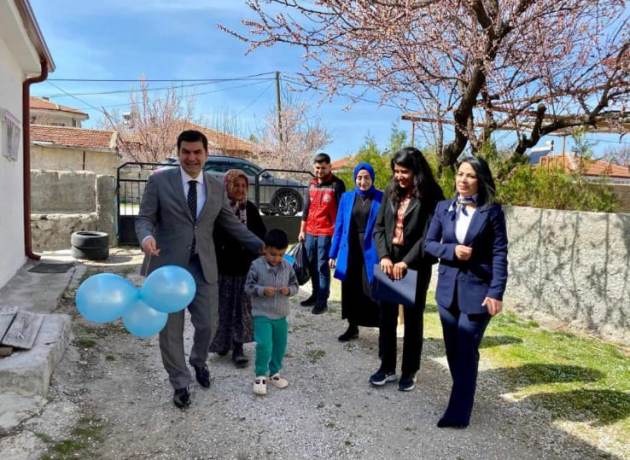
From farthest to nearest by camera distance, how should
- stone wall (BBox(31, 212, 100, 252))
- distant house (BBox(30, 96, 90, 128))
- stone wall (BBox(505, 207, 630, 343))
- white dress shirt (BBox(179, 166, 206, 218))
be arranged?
distant house (BBox(30, 96, 90, 128)) → stone wall (BBox(31, 212, 100, 252)) → stone wall (BBox(505, 207, 630, 343)) → white dress shirt (BBox(179, 166, 206, 218))

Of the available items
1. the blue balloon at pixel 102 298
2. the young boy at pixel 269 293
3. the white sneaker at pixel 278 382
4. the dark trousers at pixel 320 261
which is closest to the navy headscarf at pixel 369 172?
the dark trousers at pixel 320 261

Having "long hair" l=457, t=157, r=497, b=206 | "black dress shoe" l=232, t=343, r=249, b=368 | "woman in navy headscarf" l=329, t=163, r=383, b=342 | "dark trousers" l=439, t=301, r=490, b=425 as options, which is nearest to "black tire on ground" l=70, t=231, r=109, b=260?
"black dress shoe" l=232, t=343, r=249, b=368

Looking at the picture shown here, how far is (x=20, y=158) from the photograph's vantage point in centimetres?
694

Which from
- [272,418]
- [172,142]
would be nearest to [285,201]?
[272,418]

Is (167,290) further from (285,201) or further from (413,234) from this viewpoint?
(285,201)

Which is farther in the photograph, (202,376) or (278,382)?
(278,382)

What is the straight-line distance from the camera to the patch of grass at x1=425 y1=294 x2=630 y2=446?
3.44 metres

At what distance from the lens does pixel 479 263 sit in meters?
2.97

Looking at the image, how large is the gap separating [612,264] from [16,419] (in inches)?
212

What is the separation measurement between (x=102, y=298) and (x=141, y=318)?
0.27m

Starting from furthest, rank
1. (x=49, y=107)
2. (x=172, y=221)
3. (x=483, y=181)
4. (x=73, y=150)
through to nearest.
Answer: (x=49, y=107) → (x=73, y=150) → (x=172, y=221) → (x=483, y=181)

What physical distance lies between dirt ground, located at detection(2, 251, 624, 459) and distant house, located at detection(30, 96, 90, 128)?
3833 centimetres

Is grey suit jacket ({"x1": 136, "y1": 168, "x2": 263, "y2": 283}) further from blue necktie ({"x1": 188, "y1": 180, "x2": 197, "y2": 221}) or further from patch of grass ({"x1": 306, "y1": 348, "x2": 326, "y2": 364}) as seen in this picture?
patch of grass ({"x1": 306, "y1": 348, "x2": 326, "y2": 364})

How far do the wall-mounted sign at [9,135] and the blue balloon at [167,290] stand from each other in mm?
4206
